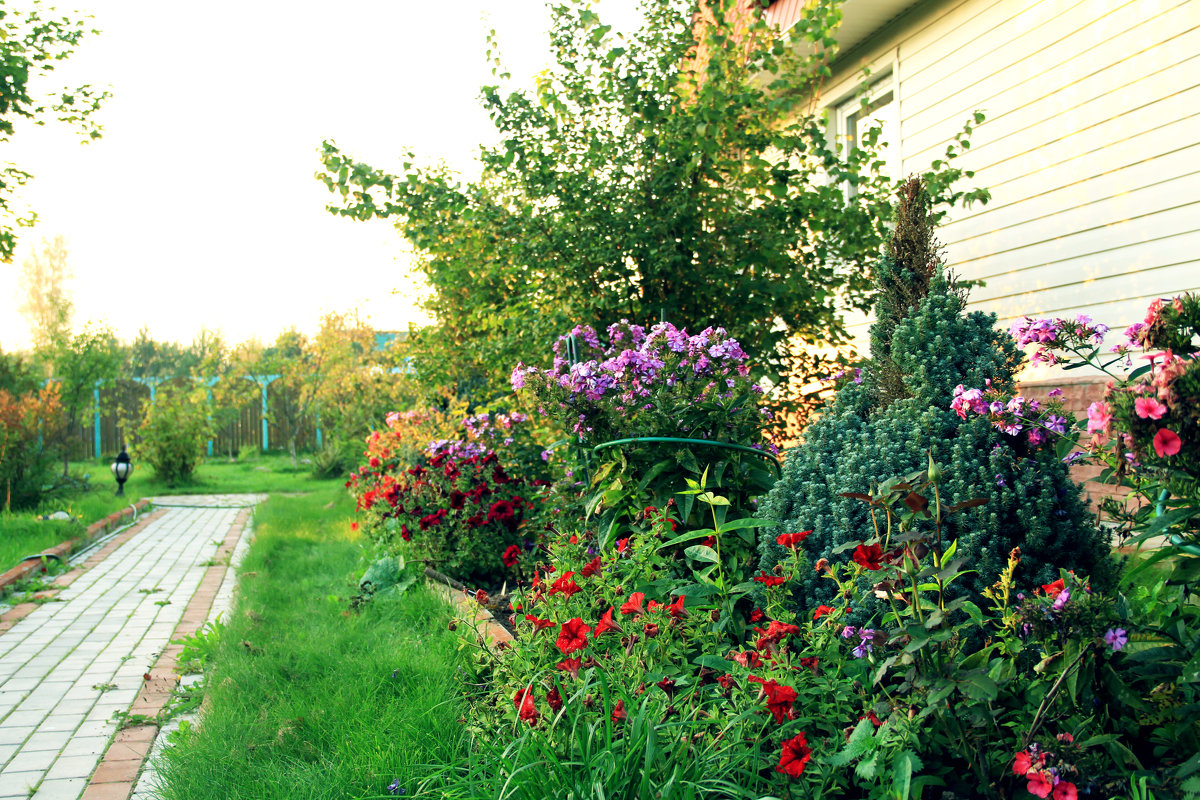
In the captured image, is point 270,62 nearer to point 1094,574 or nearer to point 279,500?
point 279,500

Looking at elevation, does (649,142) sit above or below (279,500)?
above

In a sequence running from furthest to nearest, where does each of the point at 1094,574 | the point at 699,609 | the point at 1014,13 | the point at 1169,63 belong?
the point at 1014,13
the point at 1169,63
the point at 699,609
the point at 1094,574

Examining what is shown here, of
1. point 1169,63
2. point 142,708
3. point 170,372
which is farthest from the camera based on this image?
point 170,372

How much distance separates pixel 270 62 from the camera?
656cm

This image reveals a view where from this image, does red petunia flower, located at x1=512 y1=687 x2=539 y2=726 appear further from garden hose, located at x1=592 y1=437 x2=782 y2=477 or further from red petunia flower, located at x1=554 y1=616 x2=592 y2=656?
garden hose, located at x1=592 y1=437 x2=782 y2=477

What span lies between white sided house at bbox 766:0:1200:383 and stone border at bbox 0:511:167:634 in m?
5.92

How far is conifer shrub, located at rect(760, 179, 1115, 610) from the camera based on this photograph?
2246 millimetres

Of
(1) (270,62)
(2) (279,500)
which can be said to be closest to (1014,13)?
(1) (270,62)

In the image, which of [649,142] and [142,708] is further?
[649,142]

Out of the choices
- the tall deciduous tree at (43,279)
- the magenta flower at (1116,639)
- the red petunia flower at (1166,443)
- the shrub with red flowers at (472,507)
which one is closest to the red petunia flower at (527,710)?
the magenta flower at (1116,639)

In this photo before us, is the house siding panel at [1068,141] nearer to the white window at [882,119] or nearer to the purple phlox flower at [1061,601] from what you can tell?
the white window at [882,119]

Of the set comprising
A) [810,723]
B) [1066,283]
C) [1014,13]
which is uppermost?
[1014,13]

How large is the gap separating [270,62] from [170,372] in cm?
2962

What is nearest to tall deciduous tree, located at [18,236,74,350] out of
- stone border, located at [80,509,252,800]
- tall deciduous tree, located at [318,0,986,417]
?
stone border, located at [80,509,252,800]
